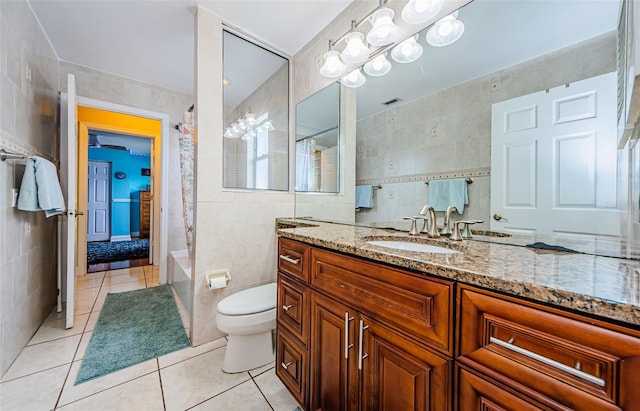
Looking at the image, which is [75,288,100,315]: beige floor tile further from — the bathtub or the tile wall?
the bathtub

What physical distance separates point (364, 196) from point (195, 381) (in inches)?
59.6

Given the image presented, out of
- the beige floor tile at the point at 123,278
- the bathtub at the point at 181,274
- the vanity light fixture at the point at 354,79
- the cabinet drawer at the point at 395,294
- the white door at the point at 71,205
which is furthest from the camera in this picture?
A: the beige floor tile at the point at 123,278

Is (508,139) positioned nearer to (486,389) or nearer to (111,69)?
(486,389)

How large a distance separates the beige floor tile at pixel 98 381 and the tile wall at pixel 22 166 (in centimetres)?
40

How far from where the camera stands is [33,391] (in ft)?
4.31

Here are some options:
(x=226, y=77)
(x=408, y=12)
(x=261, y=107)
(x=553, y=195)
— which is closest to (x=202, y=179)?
(x=226, y=77)

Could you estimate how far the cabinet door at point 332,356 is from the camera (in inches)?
36.9

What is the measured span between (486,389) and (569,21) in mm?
1304

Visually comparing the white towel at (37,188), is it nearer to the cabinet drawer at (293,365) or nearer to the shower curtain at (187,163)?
the shower curtain at (187,163)

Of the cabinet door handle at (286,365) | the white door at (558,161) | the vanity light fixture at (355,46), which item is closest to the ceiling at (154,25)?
the vanity light fixture at (355,46)

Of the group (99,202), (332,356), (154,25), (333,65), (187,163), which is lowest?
(332,356)

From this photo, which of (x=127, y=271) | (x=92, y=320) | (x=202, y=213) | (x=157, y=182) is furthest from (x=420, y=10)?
(x=127, y=271)

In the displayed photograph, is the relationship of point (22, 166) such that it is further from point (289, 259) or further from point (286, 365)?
point (286, 365)

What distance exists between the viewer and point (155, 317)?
2150mm
